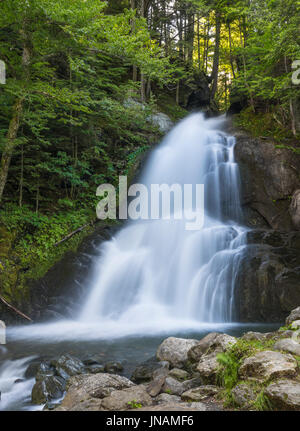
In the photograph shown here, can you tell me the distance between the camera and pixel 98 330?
640 centimetres

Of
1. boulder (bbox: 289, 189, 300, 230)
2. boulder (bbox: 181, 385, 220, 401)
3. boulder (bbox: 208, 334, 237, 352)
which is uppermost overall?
boulder (bbox: 289, 189, 300, 230)

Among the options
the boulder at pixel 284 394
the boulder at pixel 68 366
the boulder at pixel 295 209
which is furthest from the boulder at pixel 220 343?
the boulder at pixel 295 209

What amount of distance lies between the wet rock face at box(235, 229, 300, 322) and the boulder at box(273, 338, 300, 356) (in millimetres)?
3848

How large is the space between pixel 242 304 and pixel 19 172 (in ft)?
25.1

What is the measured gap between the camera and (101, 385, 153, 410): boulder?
2.74 metres

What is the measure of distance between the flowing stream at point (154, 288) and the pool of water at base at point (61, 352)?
2 centimetres

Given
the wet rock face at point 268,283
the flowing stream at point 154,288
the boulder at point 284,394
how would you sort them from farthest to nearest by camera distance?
the wet rock face at point 268,283 → the flowing stream at point 154,288 → the boulder at point 284,394

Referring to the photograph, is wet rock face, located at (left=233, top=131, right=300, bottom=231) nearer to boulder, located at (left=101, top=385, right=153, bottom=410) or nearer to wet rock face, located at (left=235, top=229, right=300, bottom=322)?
wet rock face, located at (left=235, top=229, right=300, bottom=322)

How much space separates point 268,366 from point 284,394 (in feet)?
1.20

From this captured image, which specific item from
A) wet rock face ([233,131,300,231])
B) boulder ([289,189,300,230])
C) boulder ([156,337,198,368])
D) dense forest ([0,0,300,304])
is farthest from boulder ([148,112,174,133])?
boulder ([156,337,198,368])

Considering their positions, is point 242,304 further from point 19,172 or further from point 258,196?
point 19,172

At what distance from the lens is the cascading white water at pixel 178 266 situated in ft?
23.5

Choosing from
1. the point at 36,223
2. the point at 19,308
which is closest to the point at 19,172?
the point at 36,223

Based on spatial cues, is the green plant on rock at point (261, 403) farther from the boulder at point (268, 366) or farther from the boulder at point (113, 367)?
the boulder at point (113, 367)
